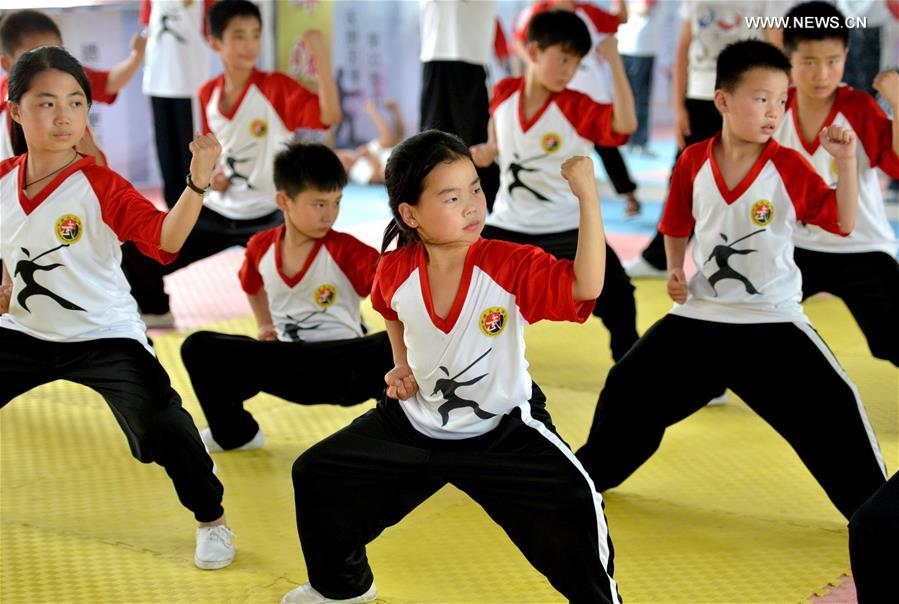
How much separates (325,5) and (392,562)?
7753 millimetres

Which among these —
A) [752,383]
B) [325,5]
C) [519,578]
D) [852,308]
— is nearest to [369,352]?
[519,578]

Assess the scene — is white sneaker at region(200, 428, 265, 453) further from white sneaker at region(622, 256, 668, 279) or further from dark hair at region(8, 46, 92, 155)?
white sneaker at region(622, 256, 668, 279)

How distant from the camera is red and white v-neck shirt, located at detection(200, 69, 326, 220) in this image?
5.24 meters

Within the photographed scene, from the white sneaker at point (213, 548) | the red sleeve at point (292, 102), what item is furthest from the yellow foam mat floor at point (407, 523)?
the red sleeve at point (292, 102)

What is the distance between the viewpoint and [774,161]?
135 inches

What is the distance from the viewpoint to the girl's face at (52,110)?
3.18 meters

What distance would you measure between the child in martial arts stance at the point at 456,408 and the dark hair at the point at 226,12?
2705mm

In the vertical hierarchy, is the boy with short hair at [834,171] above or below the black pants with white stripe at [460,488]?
above

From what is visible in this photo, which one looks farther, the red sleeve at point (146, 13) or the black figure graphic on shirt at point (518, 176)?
the red sleeve at point (146, 13)

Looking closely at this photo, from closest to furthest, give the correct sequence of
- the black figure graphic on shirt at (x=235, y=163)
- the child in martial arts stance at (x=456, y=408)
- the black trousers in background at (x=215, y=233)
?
1. the child in martial arts stance at (x=456, y=408)
2. the black trousers in background at (x=215, y=233)
3. the black figure graphic on shirt at (x=235, y=163)

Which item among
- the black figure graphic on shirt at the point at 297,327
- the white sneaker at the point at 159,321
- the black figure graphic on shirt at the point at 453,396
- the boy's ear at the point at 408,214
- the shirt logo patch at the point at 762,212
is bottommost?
the white sneaker at the point at 159,321

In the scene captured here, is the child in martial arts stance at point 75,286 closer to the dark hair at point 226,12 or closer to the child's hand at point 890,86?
the dark hair at point 226,12

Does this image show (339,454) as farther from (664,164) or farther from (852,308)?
(664,164)

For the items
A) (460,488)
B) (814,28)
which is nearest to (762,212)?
(814,28)
